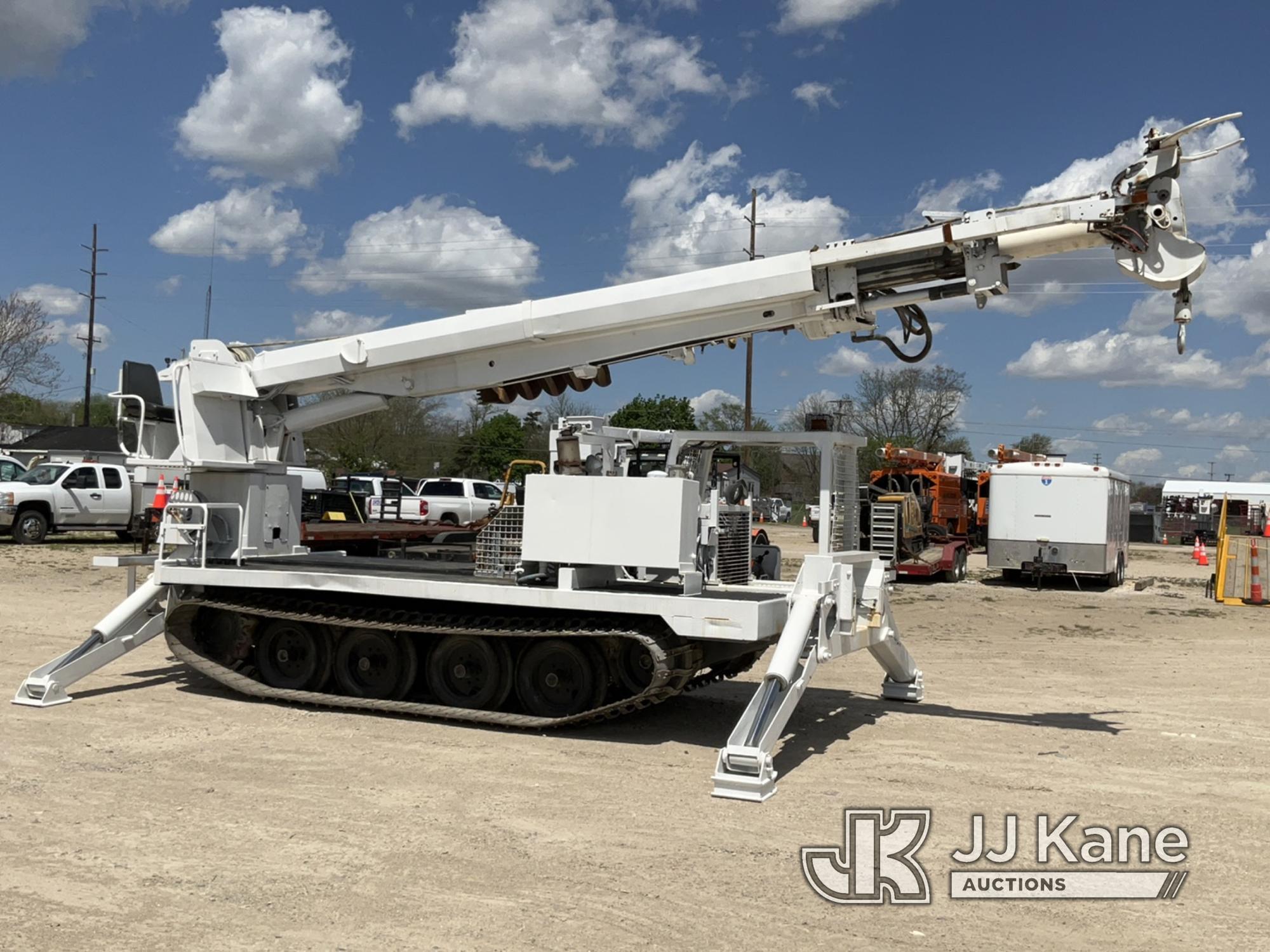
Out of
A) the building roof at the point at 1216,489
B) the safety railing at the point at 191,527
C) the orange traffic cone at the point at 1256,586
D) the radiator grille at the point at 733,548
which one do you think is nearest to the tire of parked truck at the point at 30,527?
the safety railing at the point at 191,527

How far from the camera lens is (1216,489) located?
66.4 m

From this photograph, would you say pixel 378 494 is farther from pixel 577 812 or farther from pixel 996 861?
pixel 996 861

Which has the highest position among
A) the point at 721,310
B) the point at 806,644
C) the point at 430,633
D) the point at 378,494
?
the point at 721,310

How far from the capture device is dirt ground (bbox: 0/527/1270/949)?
5023mm

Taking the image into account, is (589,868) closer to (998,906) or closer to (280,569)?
(998,906)

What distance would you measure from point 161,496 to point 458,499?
22.2m

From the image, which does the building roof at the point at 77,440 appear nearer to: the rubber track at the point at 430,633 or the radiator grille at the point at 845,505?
the rubber track at the point at 430,633

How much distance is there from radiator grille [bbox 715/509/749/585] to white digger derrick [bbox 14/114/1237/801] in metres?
0.03

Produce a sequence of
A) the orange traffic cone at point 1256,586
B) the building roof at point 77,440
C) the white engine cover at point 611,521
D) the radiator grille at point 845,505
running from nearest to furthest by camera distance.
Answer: the white engine cover at point 611,521
the radiator grille at point 845,505
the orange traffic cone at point 1256,586
the building roof at point 77,440

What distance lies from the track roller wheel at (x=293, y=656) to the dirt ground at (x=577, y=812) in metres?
0.31

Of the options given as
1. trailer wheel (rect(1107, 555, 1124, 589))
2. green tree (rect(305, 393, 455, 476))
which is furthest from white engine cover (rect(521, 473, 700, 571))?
green tree (rect(305, 393, 455, 476))

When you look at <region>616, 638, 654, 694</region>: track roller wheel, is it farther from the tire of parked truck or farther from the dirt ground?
the tire of parked truck

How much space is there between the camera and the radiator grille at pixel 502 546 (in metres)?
8.82

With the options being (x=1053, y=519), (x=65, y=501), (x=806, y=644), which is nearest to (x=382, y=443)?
(x=65, y=501)
